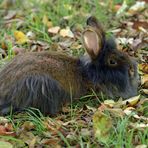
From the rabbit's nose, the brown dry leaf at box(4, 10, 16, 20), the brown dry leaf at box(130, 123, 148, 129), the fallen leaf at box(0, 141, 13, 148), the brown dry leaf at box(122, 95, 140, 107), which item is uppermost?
the brown dry leaf at box(4, 10, 16, 20)

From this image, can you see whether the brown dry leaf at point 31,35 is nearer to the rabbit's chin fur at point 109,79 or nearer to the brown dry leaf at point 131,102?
the rabbit's chin fur at point 109,79

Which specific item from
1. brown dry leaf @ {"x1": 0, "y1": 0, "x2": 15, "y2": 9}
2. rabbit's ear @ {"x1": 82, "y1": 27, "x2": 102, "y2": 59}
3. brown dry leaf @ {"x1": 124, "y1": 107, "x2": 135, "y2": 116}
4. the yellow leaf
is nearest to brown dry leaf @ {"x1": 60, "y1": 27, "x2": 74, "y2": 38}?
the yellow leaf

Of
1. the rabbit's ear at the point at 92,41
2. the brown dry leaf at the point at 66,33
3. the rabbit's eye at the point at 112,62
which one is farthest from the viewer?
the brown dry leaf at the point at 66,33

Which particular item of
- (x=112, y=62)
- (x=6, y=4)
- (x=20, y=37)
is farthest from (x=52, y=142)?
(x=6, y=4)

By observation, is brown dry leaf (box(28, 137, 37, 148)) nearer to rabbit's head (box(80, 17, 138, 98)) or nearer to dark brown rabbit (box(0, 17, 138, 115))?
dark brown rabbit (box(0, 17, 138, 115))

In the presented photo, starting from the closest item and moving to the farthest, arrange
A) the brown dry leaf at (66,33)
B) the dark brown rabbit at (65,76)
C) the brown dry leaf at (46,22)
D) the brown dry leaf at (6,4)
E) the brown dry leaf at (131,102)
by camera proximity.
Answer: the dark brown rabbit at (65,76) → the brown dry leaf at (131,102) → the brown dry leaf at (66,33) → the brown dry leaf at (46,22) → the brown dry leaf at (6,4)

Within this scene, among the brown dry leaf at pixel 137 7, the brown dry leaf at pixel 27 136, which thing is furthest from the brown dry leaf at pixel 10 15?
the brown dry leaf at pixel 27 136

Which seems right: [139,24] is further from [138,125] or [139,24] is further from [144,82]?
[138,125]
